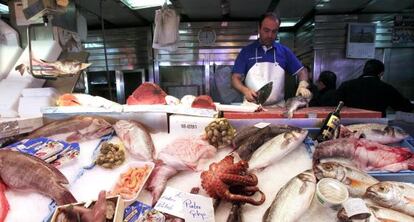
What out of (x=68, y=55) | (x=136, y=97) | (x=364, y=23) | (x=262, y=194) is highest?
(x=364, y=23)

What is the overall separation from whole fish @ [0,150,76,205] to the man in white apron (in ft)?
7.16

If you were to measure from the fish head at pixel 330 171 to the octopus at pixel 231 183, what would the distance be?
0.33 m

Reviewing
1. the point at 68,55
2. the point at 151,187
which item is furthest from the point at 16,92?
the point at 151,187

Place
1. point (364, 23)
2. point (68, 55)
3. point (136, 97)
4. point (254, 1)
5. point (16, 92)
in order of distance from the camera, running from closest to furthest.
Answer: point (136, 97)
point (16, 92)
point (68, 55)
point (254, 1)
point (364, 23)

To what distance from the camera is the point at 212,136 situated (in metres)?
1.90

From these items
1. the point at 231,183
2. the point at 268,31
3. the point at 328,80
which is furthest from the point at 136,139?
the point at 328,80

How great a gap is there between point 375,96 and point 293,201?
3464 millimetres

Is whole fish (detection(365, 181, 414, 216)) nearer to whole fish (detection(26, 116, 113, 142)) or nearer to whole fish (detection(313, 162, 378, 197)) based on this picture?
whole fish (detection(313, 162, 378, 197))

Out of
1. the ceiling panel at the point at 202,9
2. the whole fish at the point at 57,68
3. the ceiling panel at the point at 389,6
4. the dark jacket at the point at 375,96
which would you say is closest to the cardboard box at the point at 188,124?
the whole fish at the point at 57,68

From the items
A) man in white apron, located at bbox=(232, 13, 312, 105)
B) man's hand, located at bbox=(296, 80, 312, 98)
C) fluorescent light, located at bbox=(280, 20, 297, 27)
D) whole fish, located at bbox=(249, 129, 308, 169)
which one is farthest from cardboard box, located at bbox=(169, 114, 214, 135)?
fluorescent light, located at bbox=(280, 20, 297, 27)

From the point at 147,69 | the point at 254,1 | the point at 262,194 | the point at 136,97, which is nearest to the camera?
the point at 262,194

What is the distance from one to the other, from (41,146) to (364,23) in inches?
262

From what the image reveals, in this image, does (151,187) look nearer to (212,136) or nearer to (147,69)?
(212,136)

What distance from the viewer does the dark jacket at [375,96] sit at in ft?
13.2
